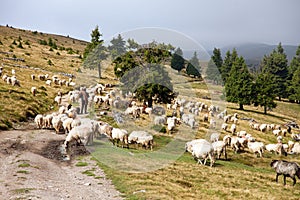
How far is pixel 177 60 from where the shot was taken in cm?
3325

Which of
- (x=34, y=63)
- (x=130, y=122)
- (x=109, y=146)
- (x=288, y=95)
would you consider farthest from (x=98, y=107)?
(x=288, y=95)

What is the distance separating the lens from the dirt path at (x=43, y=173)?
14.0 meters

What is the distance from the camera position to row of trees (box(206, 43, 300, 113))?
241 feet

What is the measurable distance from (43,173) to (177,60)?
20.1m

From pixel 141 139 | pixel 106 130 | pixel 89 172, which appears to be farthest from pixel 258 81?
pixel 89 172

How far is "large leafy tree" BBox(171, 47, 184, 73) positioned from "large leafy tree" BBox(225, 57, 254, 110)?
4113 cm

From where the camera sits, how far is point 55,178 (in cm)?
1658

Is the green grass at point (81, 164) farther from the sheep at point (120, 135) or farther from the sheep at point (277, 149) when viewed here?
the sheep at point (277, 149)

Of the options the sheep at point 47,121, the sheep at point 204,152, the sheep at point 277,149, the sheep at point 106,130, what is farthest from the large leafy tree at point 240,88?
the sheep at point 47,121

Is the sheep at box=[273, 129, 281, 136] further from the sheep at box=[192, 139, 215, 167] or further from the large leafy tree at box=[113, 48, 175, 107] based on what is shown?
the sheep at box=[192, 139, 215, 167]

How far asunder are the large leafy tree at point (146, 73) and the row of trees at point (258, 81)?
42.9m

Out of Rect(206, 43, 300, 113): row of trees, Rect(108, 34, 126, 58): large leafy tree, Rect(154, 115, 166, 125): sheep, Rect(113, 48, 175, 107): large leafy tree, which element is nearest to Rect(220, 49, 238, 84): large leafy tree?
Rect(206, 43, 300, 113): row of trees

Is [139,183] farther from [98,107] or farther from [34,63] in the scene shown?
[34,63]

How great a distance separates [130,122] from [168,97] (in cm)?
537
